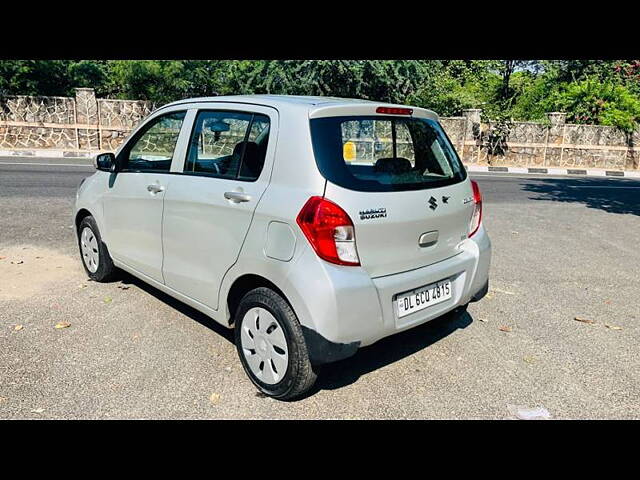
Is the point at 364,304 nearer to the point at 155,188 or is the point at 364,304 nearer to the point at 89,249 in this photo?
the point at 155,188

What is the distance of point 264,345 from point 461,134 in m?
19.5

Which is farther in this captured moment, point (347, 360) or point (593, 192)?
point (593, 192)

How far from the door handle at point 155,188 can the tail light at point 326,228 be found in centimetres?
150

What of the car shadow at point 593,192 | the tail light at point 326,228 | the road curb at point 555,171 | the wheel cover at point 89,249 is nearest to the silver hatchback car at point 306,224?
the tail light at point 326,228

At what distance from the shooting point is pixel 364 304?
2.74 metres

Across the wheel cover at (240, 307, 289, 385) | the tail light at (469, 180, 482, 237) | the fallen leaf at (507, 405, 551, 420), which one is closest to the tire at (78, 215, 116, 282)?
the wheel cover at (240, 307, 289, 385)

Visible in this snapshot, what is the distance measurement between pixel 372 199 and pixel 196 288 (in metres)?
1.48

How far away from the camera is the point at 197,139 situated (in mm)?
3578

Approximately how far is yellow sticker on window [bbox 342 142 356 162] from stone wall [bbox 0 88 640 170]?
1804cm

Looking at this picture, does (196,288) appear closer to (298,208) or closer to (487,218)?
(298,208)

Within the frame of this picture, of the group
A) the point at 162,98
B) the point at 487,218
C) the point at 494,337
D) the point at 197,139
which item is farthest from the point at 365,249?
the point at 162,98

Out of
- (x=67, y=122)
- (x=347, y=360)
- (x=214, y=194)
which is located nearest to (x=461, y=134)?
(x=67, y=122)

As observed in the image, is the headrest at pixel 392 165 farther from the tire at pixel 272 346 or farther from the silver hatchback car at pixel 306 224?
the tire at pixel 272 346

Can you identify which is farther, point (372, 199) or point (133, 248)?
point (133, 248)
